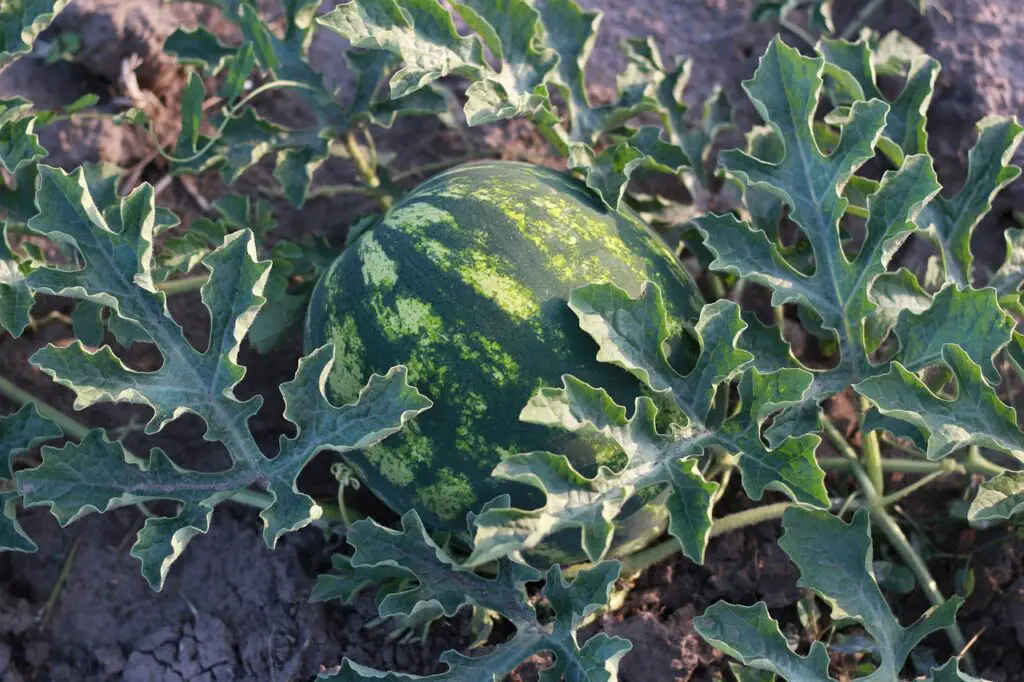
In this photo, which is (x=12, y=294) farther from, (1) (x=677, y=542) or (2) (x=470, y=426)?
(1) (x=677, y=542)

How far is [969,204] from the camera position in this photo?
A: 2.61 metres

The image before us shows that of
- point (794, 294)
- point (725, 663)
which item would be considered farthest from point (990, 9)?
point (725, 663)

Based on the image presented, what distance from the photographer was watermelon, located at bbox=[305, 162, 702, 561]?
216 centimetres

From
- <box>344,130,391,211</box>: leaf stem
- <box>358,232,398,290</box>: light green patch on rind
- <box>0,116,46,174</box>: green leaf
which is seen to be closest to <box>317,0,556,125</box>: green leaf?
<box>358,232,398,290</box>: light green patch on rind

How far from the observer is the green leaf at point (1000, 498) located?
213 centimetres

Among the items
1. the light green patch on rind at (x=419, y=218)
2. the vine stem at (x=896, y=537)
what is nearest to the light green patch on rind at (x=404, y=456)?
the light green patch on rind at (x=419, y=218)

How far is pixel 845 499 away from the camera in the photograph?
9.09ft

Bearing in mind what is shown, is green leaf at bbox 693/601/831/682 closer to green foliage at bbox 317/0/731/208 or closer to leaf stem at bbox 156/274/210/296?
green foliage at bbox 317/0/731/208

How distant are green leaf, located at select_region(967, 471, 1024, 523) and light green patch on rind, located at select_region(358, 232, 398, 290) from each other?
4.22 ft

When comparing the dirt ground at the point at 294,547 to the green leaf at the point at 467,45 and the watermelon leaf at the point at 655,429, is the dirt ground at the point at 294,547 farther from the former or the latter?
the green leaf at the point at 467,45

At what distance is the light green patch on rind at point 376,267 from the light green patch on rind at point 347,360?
0.32 ft

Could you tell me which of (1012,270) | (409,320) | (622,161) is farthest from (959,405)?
(409,320)

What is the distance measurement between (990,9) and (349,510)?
2.50m

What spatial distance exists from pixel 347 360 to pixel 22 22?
4.06 ft
